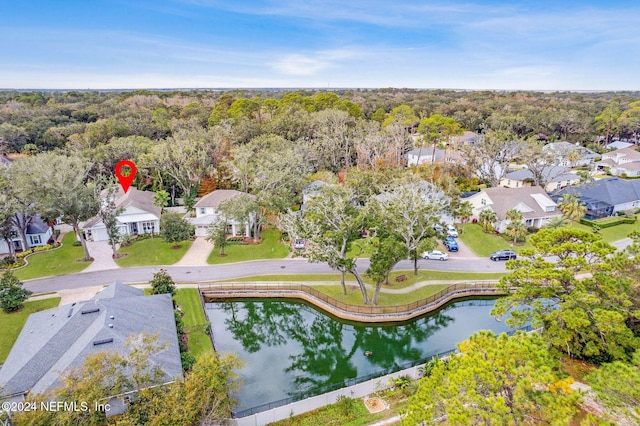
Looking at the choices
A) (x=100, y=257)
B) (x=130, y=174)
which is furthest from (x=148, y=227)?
(x=130, y=174)

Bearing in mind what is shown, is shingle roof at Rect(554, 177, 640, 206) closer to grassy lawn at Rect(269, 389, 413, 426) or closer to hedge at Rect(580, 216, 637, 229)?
hedge at Rect(580, 216, 637, 229)

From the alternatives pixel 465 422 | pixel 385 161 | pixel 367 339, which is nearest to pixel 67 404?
pixel 465 422

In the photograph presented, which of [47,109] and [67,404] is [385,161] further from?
[47,109]

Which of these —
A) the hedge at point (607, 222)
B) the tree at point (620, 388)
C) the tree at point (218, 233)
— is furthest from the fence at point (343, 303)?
the hedge at point (607, 222)

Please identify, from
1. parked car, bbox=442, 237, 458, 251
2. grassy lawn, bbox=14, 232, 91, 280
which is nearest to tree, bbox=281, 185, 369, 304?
parked car, bbox=442, 237, 458, 251

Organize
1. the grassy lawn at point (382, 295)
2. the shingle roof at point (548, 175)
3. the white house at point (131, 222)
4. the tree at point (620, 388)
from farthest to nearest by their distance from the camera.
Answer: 1. the shingle roof at point (548, 175)
2. the white house at point (131, 222)
3. the grassy lawn at point (382, 295)
4. the tree at point (620, 388)

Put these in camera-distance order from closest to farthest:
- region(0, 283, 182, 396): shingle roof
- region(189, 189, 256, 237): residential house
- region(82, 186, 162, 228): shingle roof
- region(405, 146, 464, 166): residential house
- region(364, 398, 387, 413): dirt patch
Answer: region(0, 283, 182, 396): shingle roof < region(364, 398, 387, 413): dirt patch < region(82, 186, 162, 228): shingle roof < region(189, 189, 256, 237): residential house < region(405, 146, 464, 166): residential house

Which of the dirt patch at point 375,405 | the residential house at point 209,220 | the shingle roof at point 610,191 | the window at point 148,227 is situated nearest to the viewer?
the dirt patch at point 375,405

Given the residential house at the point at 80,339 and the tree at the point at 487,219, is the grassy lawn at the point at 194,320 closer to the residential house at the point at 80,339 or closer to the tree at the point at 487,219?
the residential house at the point at 80,339

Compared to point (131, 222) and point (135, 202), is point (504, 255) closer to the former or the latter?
point (131, 222)
